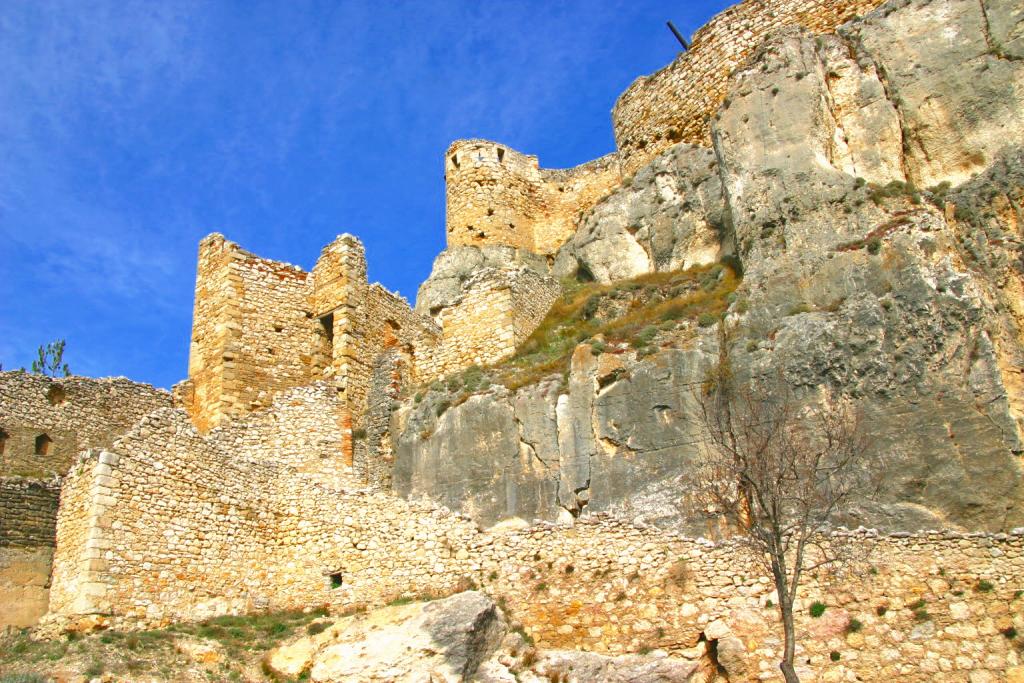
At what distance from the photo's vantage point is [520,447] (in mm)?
18484

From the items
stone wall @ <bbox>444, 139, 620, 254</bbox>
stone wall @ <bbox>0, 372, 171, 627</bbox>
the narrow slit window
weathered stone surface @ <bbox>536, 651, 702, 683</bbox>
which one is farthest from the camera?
stone wall @ <bbox>444, 139, 620, 254</bbox>

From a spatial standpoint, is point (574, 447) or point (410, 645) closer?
point (410, 645)

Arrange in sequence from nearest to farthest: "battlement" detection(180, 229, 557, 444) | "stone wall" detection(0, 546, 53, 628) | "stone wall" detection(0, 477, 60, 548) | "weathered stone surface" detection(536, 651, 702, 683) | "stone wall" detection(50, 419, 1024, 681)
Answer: "stone wall" detection(50, 419, 1024, 681), "weathered stone surface" detection(536, 651, 702, 683), "stone wall" detection(0, 546, 53, 628), "stone wall" detection(0, 477, 60, 548), "battlement" detection(180, 229, 557, 444)

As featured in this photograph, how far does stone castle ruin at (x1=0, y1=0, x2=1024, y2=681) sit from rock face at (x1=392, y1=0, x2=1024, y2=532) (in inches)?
3.2

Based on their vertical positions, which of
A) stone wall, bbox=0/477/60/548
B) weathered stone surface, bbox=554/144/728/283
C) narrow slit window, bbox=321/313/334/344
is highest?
weathered stone surface, bbox=554/144/728/283

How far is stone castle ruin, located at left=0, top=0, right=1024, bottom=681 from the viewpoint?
1387cm

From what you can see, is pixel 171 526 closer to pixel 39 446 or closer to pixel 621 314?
pixel 39 446

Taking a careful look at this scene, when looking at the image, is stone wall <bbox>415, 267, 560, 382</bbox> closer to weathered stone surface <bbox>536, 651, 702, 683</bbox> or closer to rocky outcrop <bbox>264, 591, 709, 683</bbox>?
rocky outcrop <bbox>264, 591, 709, 683</bbox>

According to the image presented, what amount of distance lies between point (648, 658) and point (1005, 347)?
8472 millimetres

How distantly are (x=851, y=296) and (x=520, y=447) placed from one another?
701 cm

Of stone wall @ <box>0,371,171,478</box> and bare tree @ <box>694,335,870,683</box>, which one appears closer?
bare tree @ <box>694,335,870,683</box>

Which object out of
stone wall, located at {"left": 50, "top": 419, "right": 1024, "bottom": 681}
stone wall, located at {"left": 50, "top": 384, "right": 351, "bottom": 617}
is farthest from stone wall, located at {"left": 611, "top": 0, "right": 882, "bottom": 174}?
stone wall, located at {"left": 50, "top": 384, "right": 351, "bottom": 617}

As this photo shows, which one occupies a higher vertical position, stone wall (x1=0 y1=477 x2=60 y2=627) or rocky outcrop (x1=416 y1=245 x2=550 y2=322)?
rocky outcrop (x1=416 y1=245 x2=550 y2=322)

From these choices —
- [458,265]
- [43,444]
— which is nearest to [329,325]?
[43,444]
